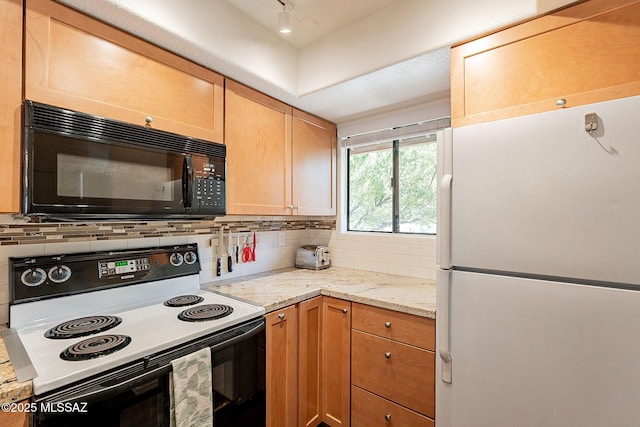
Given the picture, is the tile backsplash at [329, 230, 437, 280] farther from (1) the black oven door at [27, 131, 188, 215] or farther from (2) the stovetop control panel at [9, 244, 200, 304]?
(1) the black oven door at [27, 131, 188, 215]

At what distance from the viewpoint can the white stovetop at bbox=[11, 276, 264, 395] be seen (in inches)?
36.7

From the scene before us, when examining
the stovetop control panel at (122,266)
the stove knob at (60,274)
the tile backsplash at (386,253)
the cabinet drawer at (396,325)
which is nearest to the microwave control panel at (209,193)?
the stovetop control panel at (122,266)

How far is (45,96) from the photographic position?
1.09 metres

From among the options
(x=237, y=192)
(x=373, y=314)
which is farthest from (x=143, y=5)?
(x=373, y=314)

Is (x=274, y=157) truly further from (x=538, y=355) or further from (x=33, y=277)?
(x=538, y=355)

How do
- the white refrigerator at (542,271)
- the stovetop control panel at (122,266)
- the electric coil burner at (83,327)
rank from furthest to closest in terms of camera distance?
the stovetop control panel at (122,266)
the electric coil burner at (83,327)
the white refrigerator at (542,271)

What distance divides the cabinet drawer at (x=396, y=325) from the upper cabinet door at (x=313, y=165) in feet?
2.80

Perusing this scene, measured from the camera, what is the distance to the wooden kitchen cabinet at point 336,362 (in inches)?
68.9

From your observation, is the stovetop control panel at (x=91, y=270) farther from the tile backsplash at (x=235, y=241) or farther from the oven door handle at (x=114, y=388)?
the oven door handle at (x=114, y=388)

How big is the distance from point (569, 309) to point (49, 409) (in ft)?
5.23

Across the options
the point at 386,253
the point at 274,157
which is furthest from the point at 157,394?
the point at 386,253

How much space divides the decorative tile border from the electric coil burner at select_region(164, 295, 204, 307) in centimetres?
38

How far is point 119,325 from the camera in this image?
1286 mm

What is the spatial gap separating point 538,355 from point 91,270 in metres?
1.88
